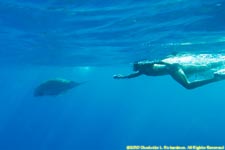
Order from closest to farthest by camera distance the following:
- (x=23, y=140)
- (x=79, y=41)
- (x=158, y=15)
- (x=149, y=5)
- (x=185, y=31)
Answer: (x=149, y=5) < (x=158, y=15) < (x=185, y=31) < (x=79, y=41) < (x=23, y=140)

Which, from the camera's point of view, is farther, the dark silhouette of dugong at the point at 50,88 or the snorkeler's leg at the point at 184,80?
the dark silhouette of dugong at the point at 50,88

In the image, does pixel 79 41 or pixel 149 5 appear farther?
pixel 79 41

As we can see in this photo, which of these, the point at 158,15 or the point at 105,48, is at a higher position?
the point at 158,15

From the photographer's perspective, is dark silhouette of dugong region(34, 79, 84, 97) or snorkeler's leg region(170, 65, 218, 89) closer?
snorkeler's leg region(170, 65, 218, 89)

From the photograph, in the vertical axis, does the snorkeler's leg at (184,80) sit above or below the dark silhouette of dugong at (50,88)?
above

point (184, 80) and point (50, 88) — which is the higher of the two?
point (184, 80)

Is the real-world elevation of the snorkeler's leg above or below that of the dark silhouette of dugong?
above

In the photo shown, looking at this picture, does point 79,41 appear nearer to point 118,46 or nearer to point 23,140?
point 118,46

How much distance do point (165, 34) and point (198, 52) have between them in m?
6.31

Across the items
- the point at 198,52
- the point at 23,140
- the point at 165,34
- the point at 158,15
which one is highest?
the point at 158,15

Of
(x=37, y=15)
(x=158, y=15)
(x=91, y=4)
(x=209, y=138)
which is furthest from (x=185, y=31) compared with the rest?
(x=209, y=138)

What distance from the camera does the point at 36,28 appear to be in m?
22.4

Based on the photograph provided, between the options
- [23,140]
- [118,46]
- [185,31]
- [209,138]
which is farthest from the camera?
[23,140]

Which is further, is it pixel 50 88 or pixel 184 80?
pixel 50 88
